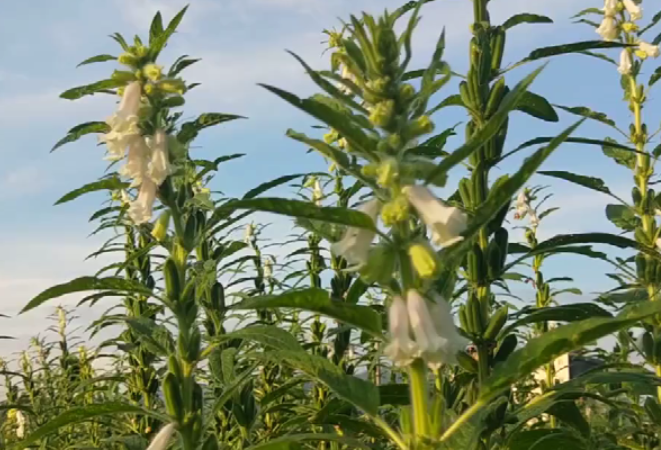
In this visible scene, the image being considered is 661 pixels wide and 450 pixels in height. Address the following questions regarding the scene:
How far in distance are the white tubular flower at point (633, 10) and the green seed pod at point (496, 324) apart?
3.12 meters

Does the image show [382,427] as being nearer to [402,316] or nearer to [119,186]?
[402,316]

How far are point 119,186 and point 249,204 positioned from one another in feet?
4.83

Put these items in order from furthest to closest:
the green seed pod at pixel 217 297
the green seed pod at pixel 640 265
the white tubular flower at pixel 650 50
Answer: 1. the white tubular flower at pixel 650 50
2. the green seed pod at pixel 640 265
3. the green seed pod at pixel 217 297

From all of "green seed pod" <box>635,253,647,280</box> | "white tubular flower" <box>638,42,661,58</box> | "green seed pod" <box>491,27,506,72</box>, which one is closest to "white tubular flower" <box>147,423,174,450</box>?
"green seed pod" <box>491,27,506,72</box>

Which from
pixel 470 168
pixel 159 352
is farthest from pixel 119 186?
pixel 470 168

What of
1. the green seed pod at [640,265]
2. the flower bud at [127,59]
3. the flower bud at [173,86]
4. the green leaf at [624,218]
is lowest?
the green seed pod at [640,265]

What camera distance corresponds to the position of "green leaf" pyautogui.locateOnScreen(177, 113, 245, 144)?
2752mm

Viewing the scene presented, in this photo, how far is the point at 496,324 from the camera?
2541mm

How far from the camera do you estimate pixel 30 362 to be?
770cm

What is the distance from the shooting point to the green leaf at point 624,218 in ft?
14.7

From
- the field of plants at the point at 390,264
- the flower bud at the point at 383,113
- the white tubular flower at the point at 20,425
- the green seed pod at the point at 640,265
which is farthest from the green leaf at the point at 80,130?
the white tubular flower at the point at 20,425

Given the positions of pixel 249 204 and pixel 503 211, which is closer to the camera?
pixel 249 204

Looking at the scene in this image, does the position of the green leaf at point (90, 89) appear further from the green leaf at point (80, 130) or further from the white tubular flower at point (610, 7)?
the white tubular flower at point (610, 7)

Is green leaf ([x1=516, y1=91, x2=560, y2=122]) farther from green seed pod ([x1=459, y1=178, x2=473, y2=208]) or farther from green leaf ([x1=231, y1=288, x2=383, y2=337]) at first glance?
green leaf ([x1=231, y1=288, x2=383, y2=337])
